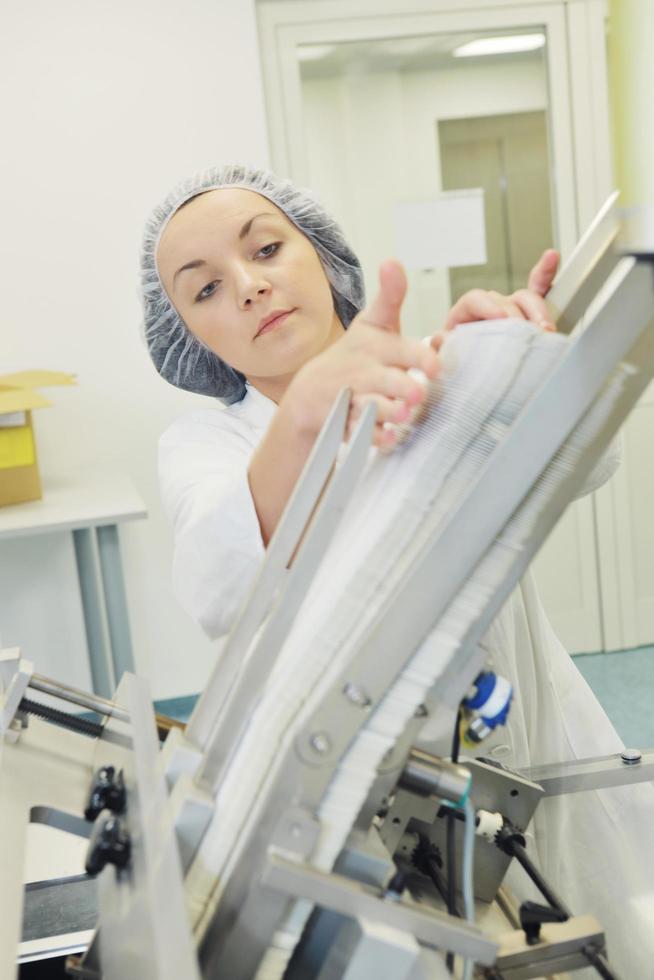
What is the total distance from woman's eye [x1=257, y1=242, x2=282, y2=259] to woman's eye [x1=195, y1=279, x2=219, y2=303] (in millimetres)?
66

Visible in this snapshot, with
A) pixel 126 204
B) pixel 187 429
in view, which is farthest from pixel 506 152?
pixel 187 429

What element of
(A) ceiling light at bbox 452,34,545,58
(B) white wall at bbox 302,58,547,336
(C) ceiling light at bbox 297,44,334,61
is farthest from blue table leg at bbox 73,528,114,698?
(A) ceiling light at bbox 452,34,545,58

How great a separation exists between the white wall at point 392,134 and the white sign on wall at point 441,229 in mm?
32

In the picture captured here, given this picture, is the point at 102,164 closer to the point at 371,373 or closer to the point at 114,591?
the point at 114,591

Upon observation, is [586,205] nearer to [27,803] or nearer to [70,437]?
[70,437]

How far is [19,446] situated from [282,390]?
1.62 m

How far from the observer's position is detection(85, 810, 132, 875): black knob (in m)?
0.63

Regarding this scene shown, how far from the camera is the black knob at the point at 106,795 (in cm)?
71

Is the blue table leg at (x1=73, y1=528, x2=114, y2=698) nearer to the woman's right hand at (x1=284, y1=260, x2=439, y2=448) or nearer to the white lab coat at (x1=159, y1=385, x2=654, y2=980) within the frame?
the white lab coat at (x1=159, y1=385, x2=654, y2=980)

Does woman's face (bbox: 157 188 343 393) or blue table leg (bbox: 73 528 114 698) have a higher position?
woman's face (bbox: 157 188 343 393)

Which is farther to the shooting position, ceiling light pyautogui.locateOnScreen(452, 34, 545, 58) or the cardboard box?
ceiling light pyautogui.locateOnScreen(452, 34, 545, 58)

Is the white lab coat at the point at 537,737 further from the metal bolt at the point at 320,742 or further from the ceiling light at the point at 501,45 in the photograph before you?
the ceiling light at the point at 501,45

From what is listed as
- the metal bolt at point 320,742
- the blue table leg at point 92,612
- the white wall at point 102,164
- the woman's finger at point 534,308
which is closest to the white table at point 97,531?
the blue table leg at point 92,612

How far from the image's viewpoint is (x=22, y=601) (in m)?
3.34
